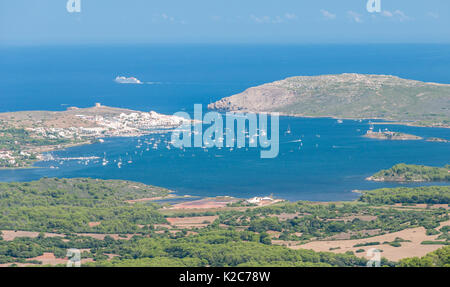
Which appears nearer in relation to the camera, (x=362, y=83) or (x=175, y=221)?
(x=175, y=221)

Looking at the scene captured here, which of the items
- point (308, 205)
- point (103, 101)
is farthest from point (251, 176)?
point (103, 101)

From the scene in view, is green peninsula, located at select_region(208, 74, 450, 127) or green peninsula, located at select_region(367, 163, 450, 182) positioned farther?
green peninsula, located at select_region(208, 74, 450, 127)

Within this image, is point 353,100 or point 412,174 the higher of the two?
point 353,100

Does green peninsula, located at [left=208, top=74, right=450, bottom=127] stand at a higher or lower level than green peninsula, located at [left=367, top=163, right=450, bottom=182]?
higher

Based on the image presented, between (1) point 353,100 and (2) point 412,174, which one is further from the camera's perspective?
(1) point 353,100

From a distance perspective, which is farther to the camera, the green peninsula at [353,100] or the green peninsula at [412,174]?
the green peninsula at [353,100]

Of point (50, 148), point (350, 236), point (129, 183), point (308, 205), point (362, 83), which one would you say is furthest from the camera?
point (362, 83)

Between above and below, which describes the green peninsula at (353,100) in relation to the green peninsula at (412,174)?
above
